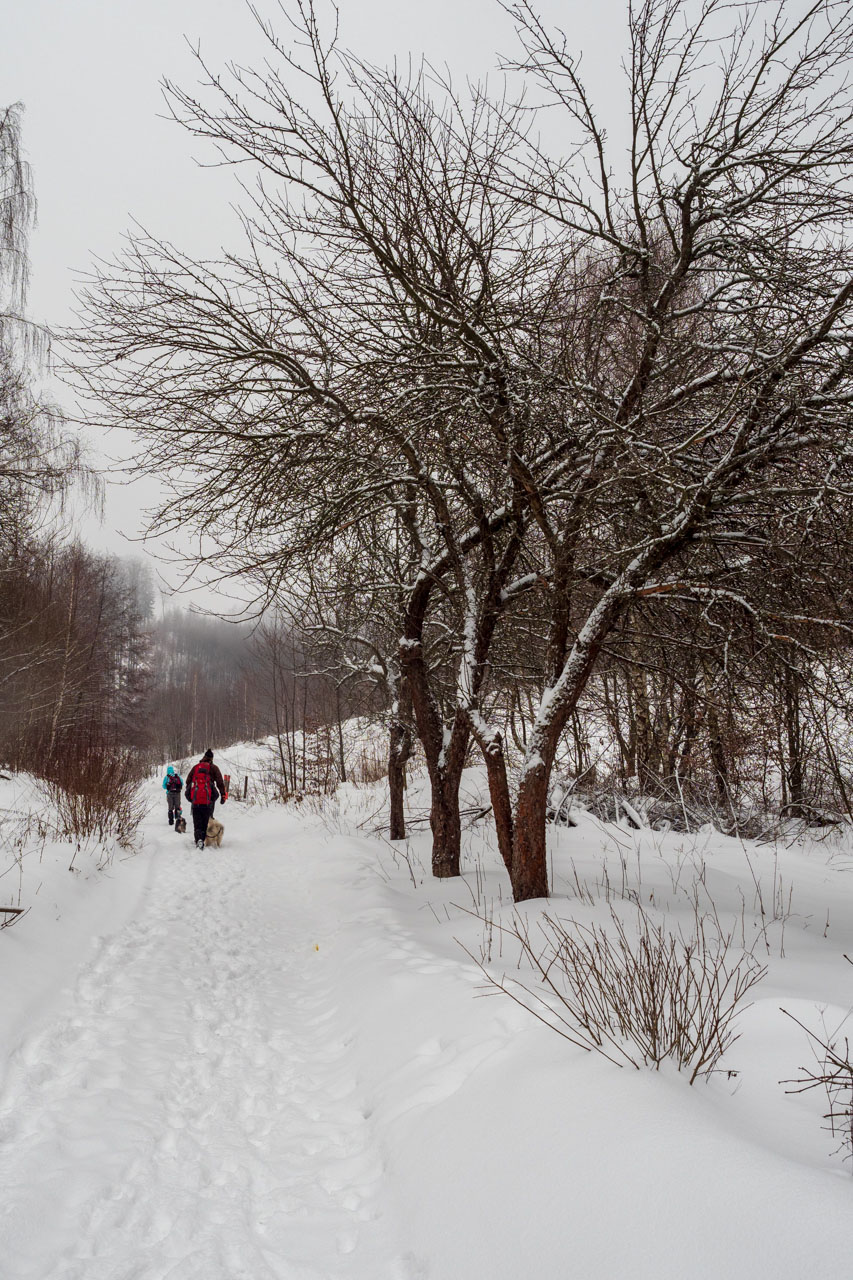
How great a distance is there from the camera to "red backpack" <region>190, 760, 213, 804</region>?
1202 cm

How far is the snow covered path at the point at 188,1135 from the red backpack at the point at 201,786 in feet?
22.7

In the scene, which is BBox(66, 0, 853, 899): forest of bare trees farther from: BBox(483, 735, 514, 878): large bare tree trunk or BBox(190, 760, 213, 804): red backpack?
BBox(190, 760, 213, 804): red backpack

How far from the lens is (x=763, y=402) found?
3842 millimetres

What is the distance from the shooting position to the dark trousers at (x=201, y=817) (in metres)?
12.1

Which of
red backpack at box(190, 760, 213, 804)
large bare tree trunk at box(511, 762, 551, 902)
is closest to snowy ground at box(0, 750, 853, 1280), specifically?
large bare tree trunk at box(511, 762, 551, 902)

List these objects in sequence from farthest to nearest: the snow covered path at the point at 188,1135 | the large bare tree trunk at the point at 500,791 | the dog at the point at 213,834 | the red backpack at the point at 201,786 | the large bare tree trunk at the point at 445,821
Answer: the dog at the point at 213,834, the red backpack at the point at 201,786, the large bare tree trunk at the point at 445,821, the large bare tree trunk at the point at 500,791, the snow covered path at the point at 188,1135

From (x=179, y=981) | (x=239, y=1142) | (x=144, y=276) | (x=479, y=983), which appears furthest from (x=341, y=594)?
(x=239, y=1142)

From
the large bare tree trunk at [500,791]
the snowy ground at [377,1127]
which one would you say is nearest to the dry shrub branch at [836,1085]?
the snowy ground at [377,1127]

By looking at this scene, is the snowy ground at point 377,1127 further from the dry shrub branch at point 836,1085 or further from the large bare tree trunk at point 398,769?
the large bare tree trunk at point 398,769

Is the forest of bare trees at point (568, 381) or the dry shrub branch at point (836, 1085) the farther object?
the forest of bare trees at point (568, 381)

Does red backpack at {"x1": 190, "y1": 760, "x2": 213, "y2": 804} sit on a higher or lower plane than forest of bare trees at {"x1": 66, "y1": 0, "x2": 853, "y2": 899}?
lower

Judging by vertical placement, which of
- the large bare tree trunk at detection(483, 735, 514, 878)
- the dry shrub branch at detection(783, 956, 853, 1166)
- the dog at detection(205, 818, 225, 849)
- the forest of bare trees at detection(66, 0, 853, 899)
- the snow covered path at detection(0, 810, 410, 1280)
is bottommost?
the dog at detection(205, 818, 225, 849)

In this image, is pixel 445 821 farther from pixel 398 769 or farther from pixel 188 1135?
pixel 188 1135

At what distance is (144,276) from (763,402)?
14.3 ft
